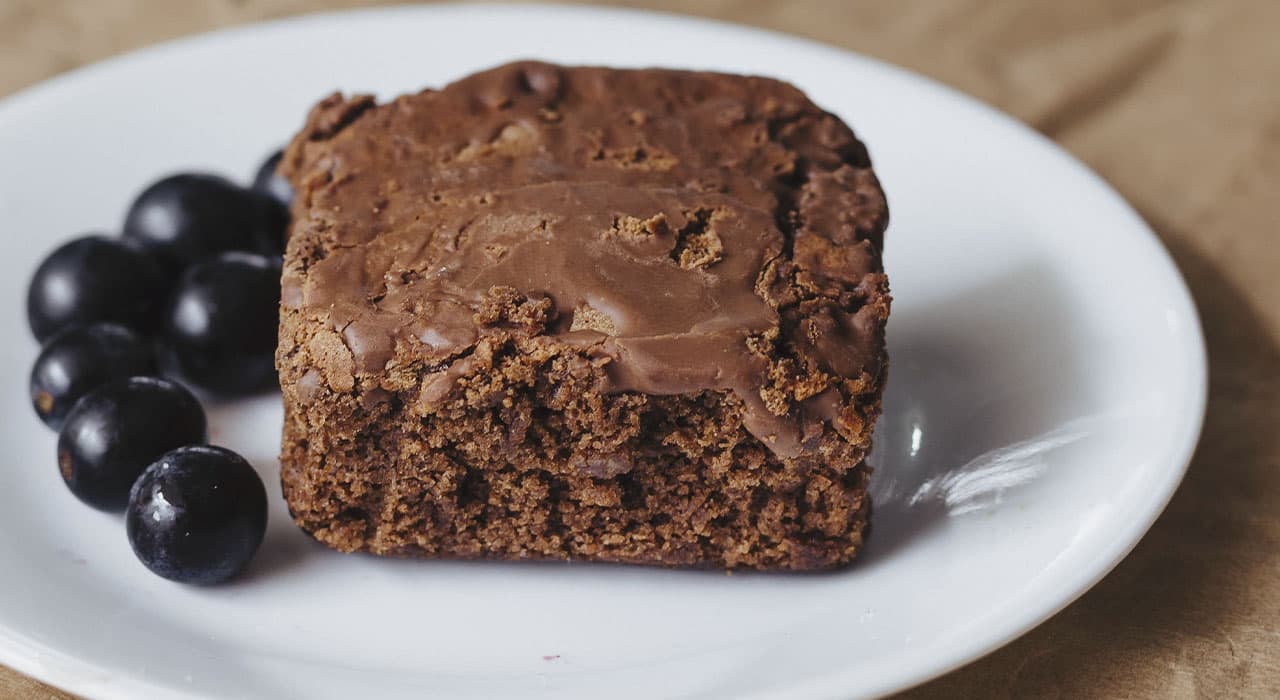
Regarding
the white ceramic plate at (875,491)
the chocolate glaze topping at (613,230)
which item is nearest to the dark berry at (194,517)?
the white ceramic plate at (875,491)

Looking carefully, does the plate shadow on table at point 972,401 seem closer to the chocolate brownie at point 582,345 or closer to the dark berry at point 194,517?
the chocolate brownie at point 582,345

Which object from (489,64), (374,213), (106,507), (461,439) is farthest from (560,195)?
(489,64)

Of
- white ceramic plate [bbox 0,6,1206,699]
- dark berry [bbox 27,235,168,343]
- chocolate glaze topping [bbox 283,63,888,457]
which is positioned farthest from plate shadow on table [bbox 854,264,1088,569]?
dark berry [bbox 27,235,168,343]

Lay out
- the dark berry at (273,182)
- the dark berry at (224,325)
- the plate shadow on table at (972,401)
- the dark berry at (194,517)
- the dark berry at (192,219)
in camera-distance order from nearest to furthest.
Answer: the dark berry at (194,517), the plate shadow on table at (972,401), the dark berry at (224,325), the dark berry at (192,219), the dark berry at (273,182)

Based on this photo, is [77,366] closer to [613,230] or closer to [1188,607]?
[613,230]

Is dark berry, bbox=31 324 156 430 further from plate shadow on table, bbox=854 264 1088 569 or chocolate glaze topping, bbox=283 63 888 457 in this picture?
plate shadow on table, bbox=854 264 1088 569

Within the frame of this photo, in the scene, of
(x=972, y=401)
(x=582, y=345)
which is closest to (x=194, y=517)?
(x=582, y=345)

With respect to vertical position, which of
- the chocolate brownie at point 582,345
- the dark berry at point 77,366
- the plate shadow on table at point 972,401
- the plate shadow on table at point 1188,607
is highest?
the chocolate brownie at point 582,345
